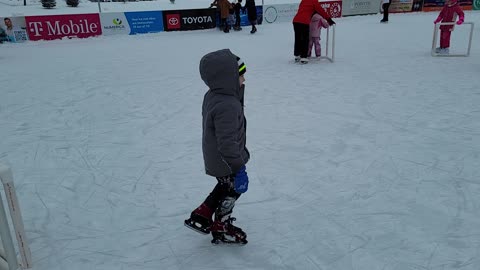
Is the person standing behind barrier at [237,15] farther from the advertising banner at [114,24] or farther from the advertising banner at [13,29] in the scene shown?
the advertising banner at [13,29]

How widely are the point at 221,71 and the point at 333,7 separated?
58.9 feet

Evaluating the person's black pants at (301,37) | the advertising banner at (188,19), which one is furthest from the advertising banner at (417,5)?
the person's black pants at (301,37)

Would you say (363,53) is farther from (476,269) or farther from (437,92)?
(476,269)

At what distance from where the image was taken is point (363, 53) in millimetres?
9234

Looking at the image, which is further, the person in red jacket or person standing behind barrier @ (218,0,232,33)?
person standing behind barrier @ (218,0,232,33)

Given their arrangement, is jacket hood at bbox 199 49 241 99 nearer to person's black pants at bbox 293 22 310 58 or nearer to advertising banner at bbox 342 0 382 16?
person's black pants at bbox 293 22 310 58

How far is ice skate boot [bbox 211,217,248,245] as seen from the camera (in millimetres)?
2344

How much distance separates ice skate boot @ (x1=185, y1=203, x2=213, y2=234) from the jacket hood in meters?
0.78

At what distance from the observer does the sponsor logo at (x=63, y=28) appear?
13.1 m

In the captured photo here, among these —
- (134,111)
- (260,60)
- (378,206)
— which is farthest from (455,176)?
(260,60)

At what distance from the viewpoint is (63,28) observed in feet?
44.1

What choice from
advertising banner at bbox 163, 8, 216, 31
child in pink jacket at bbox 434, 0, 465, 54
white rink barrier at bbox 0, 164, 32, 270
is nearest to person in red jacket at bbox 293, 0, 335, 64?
child in pink jacket at bbox 434, 0, 465, 54

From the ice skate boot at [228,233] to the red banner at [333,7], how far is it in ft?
57.3

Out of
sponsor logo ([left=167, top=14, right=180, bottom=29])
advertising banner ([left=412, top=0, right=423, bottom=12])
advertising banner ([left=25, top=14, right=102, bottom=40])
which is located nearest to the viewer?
advertising banner ([left=25, top=14, right=102, bottom=40])
